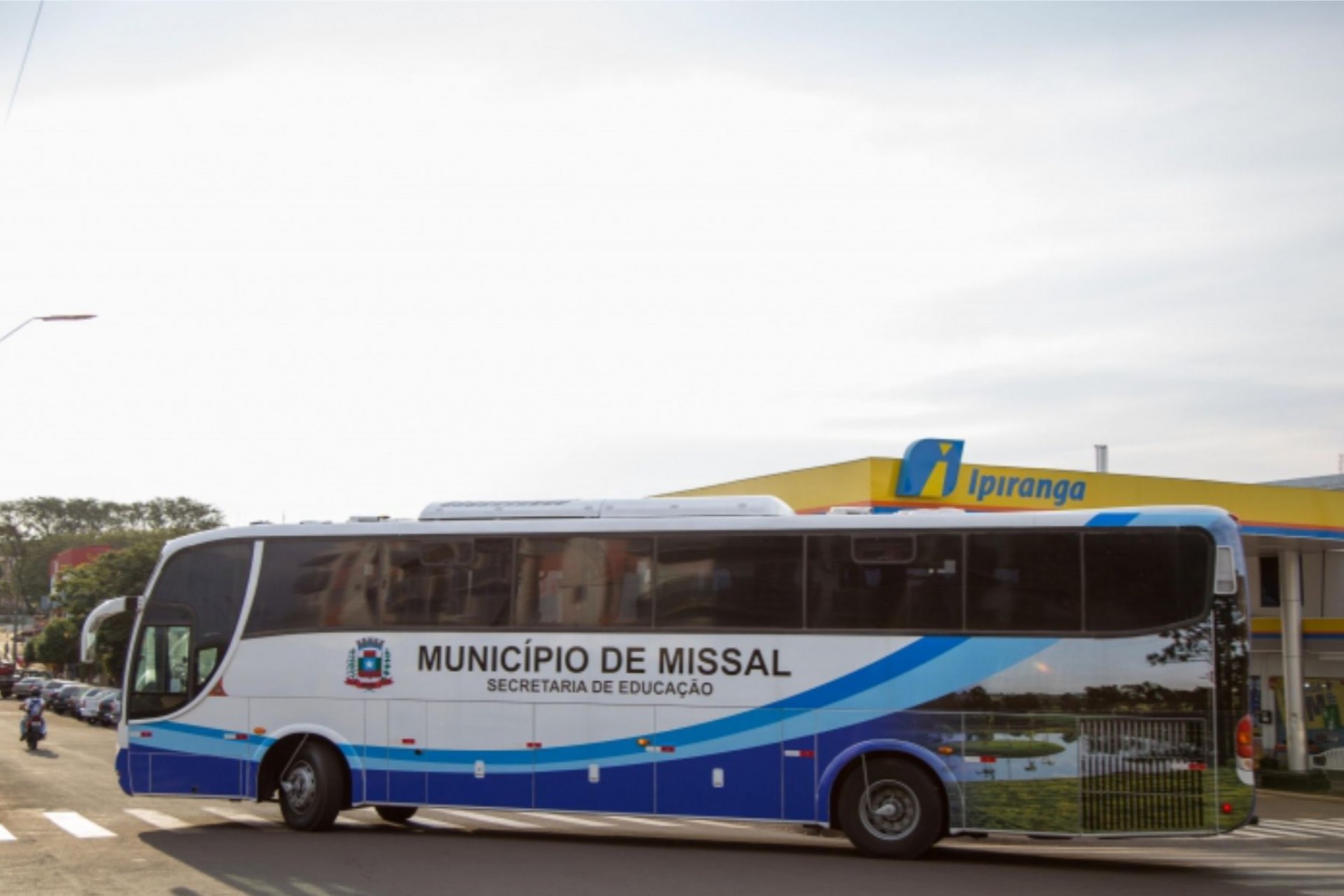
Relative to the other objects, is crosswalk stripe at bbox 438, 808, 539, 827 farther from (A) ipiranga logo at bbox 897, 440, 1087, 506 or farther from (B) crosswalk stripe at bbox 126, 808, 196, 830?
(A) ipiranga logo at bbox 897, 440, 1087, 506

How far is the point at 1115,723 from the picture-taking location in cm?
1323

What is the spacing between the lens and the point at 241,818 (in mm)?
17469

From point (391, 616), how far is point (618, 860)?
12.8 feet

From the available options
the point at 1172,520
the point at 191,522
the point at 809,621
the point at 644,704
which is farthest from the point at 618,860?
the point at 191,522

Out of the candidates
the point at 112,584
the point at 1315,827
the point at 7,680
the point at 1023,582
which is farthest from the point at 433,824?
the point at 7,680

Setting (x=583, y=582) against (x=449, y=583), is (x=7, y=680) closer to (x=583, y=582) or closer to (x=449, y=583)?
(x=449, y=583)

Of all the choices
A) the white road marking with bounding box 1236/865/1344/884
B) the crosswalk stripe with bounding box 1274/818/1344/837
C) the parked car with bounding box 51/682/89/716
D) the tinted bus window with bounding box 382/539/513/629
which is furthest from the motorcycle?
the white road marking with bounding box 1236/865/1344/884

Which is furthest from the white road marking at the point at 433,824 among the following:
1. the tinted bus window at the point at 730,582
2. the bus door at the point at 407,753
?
the tinted bus window at the point at 730,582

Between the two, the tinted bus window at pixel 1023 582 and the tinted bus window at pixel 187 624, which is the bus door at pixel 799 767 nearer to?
the tinted bus window at pixel 1023 582

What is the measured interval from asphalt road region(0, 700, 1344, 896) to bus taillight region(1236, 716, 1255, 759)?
110 cm

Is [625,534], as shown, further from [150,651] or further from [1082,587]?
[150,651]

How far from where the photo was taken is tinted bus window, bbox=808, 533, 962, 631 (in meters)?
13.9

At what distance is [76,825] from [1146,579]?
12.0 m

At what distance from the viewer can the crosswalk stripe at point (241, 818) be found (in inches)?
656
